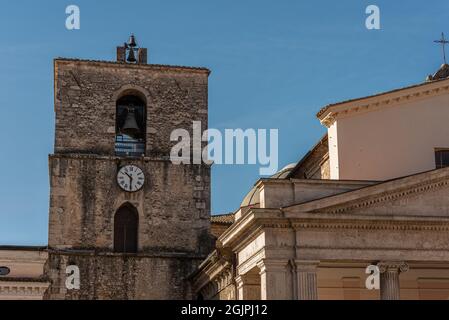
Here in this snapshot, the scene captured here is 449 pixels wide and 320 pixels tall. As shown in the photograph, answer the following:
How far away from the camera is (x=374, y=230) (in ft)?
85.1

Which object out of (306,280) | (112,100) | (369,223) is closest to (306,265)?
(306,280)

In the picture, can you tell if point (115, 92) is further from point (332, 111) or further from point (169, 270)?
point (332, 111)

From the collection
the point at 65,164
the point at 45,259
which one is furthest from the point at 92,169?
the point at 45,259

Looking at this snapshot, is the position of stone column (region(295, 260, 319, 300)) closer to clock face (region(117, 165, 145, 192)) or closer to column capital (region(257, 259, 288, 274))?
column capital (region(257, 259, 288, 274))

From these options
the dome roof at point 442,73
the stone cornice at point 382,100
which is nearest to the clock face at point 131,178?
the stone cornice at point 382,100

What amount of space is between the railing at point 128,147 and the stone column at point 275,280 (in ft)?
34.4

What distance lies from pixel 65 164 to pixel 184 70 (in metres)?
5.12

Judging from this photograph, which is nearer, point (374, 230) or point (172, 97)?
point (374, 230)

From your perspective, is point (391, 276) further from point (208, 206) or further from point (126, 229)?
point (126, 229)

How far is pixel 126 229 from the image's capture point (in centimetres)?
3391

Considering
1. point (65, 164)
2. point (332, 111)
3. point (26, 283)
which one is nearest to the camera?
point (332, 111)

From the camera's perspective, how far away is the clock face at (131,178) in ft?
111

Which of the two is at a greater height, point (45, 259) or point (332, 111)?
point (332, 111)
